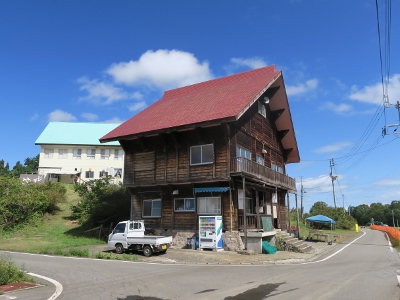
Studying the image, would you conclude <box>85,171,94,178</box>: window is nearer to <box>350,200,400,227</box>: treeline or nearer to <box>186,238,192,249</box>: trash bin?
<box>186,238,192,249</box>: trash bin

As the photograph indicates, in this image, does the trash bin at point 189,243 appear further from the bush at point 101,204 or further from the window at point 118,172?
the window at point 118,172

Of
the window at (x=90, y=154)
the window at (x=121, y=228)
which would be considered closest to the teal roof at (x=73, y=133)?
the window at (x=90, y=154)

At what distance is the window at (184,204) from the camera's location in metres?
21.4

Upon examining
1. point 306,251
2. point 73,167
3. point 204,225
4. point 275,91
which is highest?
point 275,91

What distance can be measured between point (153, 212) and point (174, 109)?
7.68 meters

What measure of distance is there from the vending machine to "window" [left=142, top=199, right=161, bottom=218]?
13.9 ft

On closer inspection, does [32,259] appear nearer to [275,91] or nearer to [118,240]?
[118,240]

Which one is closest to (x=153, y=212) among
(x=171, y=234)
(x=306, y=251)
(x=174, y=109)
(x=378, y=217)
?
(x=171, y=234)

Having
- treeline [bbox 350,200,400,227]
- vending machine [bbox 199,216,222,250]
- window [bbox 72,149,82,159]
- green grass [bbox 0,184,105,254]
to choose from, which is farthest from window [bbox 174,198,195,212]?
treeline [bbox 350,200,400,227]

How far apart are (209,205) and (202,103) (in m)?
7.26

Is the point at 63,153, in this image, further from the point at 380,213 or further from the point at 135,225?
the point at 380,213

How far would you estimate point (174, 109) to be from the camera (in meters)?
24.5

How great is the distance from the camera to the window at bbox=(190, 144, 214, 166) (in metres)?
20.7

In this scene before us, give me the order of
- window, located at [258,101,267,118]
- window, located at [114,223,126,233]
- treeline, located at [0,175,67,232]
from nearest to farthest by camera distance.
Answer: window, located at [114,223,126,233]
window, located at [258,101,267,118]
treeline, located at [0,175,67,232]
